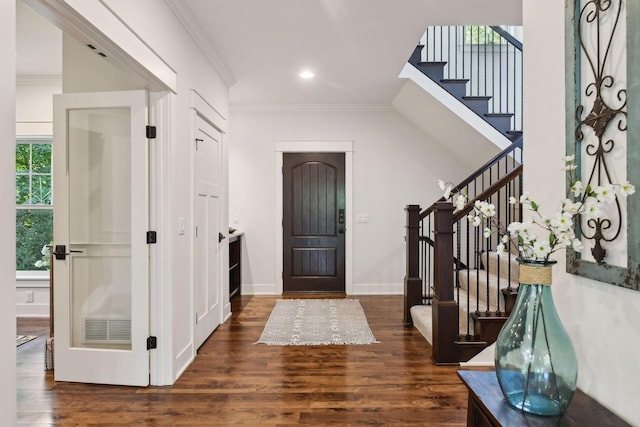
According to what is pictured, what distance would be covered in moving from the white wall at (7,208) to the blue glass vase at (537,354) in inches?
59.4

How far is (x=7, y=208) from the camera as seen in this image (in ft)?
4.06

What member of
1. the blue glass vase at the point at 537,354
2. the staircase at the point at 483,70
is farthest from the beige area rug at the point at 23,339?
the staircase at the point at 483,70

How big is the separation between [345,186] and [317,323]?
2.10m

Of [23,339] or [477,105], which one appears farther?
[477,105]

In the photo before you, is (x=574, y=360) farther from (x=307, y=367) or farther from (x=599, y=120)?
(x=307, y=367)

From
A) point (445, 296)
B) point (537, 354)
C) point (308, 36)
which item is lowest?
point (445, 296)

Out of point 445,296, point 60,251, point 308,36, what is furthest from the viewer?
point 308,36

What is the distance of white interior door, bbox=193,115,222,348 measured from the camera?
10.7 feet

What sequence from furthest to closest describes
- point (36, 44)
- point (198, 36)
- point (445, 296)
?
point (36, 44), point (198, 36), point (445, 296)

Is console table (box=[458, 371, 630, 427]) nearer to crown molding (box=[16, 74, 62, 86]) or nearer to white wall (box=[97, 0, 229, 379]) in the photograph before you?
white wall (box=[97, 0, 229, 379])

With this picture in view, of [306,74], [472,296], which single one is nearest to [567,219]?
[472,296]

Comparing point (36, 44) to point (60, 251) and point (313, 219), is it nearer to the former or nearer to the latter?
point (60, 251)

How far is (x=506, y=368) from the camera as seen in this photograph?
3.45 feet

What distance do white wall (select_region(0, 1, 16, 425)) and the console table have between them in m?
1.46
